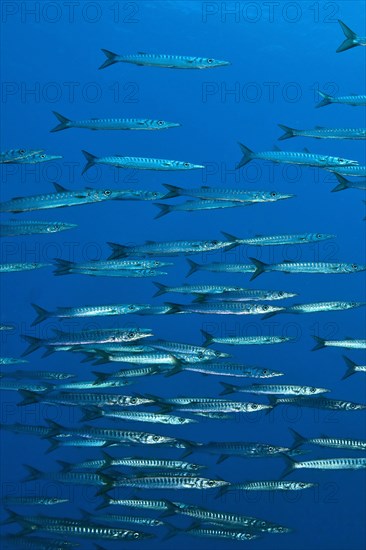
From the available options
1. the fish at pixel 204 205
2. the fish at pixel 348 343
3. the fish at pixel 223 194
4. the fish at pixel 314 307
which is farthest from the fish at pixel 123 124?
the fish at pixel 348 343

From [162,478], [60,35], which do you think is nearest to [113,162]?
[162,478]

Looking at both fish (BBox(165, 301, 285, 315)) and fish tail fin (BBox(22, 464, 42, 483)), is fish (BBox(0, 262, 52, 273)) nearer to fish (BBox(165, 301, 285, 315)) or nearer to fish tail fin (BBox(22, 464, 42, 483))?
fish (BBox(165, 301, 285, 315))

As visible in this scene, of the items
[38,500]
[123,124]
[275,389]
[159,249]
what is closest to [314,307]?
[275,389]

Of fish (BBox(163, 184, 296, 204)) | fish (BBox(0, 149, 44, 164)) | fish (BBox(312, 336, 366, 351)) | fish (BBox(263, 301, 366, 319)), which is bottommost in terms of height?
fish (BBox(312, 336, 366, 351))

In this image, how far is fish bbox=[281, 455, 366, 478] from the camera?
21.4ft

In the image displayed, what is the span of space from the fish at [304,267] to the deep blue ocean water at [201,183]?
7.95m

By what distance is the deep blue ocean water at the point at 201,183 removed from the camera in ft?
49.7

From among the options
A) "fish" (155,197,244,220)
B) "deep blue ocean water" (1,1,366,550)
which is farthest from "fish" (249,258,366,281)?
"deep blue ocean water" (1,1,366,550)

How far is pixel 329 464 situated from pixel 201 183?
12907 mm

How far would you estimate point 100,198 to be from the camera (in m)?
6.10

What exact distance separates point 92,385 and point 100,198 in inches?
75.1

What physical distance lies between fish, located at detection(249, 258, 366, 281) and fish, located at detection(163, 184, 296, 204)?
646 millimetres

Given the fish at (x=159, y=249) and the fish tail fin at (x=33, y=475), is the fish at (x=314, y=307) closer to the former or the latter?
the fish at (x=159, y=249)

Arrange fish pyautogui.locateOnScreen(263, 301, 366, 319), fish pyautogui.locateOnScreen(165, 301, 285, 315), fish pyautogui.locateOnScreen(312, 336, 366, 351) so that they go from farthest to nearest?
fish pyautogui.locateOnScreen(263, 301, 366, 319)
fish pyautogui.locateOnScreen(312, 336, 366, 351)
fish pyautogui.locateOnScreen(165, 301, 285, 315)
